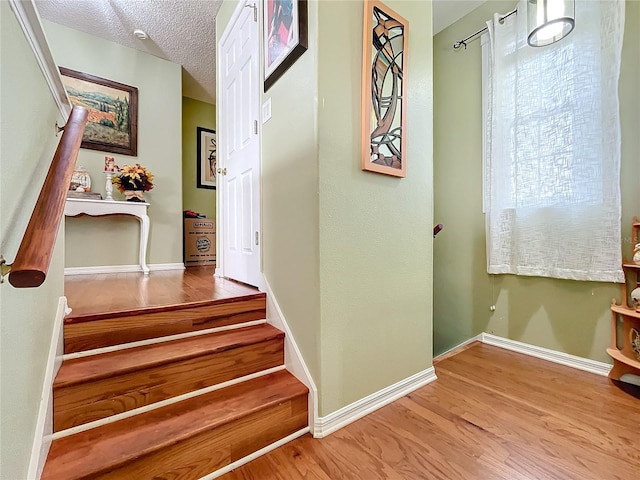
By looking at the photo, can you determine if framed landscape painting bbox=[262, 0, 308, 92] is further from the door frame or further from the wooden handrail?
the wooden handrail

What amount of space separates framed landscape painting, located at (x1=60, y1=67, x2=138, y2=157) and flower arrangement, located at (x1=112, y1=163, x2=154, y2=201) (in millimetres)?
361

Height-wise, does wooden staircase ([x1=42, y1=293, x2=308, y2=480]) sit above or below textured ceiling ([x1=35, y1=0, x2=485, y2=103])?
below

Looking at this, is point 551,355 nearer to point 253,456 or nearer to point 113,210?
point 253,456

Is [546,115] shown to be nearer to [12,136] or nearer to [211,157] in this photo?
[12,136]

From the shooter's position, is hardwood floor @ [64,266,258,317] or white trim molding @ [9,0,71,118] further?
hardwood floor @ [64,266,258,317]

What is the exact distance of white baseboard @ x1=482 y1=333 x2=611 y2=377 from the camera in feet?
6.07

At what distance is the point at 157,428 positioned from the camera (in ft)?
3.63

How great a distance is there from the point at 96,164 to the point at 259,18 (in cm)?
229

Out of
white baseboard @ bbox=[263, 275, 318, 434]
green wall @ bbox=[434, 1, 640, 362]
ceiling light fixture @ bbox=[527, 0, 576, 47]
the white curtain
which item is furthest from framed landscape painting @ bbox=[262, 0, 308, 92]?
green wall @ bbox=[434, 1, 640, 362]

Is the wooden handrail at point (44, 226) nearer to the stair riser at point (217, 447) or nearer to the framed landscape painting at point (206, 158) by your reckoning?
the stair riser at point (217, 447)

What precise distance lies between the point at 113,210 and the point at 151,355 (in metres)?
2.05

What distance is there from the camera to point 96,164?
9.74ft

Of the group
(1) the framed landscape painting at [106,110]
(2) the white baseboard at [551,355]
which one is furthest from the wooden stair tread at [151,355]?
(1) the framed landscape painting at [106,110]

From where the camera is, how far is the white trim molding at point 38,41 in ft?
2.58
